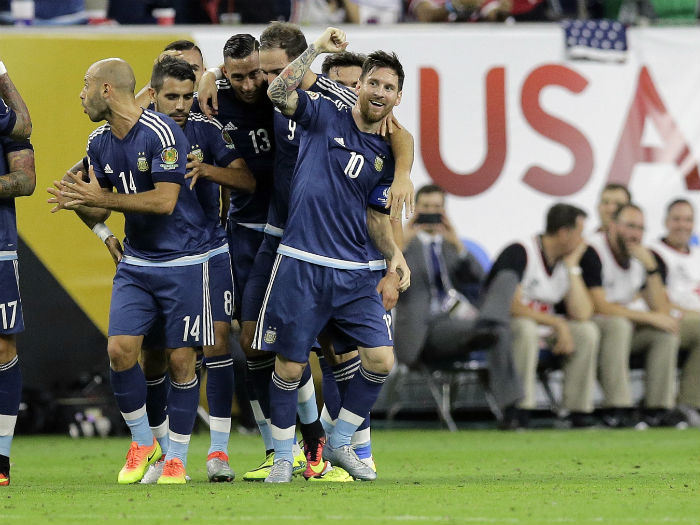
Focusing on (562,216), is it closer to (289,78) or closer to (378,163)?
(378,163)

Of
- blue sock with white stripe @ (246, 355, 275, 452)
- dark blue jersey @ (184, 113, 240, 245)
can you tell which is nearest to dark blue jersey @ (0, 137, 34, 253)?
dark blue jersey @ (184, 113, 240, 245)

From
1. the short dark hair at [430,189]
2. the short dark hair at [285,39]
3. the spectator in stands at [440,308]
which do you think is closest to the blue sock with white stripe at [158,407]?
the short dark hair at [285,39]

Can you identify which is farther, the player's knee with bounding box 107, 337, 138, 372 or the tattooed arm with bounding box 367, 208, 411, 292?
the tattooed arm with bounding box 367, 208, 411, 292

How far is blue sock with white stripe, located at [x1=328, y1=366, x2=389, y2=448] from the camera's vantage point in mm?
7203

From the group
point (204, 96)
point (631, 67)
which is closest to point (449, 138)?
point (631, 67)

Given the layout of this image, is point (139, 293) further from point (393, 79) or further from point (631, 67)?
A: point (631, 67)

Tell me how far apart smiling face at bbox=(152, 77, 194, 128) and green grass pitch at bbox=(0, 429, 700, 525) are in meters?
2.06

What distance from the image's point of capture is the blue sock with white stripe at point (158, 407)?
7.75m

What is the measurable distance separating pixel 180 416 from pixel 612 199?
6534mm

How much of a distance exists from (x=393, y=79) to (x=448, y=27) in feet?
19.8

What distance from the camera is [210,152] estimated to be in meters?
7.64

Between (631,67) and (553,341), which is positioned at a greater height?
(631,67)

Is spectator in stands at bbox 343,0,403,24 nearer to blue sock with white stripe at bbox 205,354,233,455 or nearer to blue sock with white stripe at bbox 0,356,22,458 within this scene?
blue sock with white stripe at bbox 205,354,233,455

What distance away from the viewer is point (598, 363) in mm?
12336
